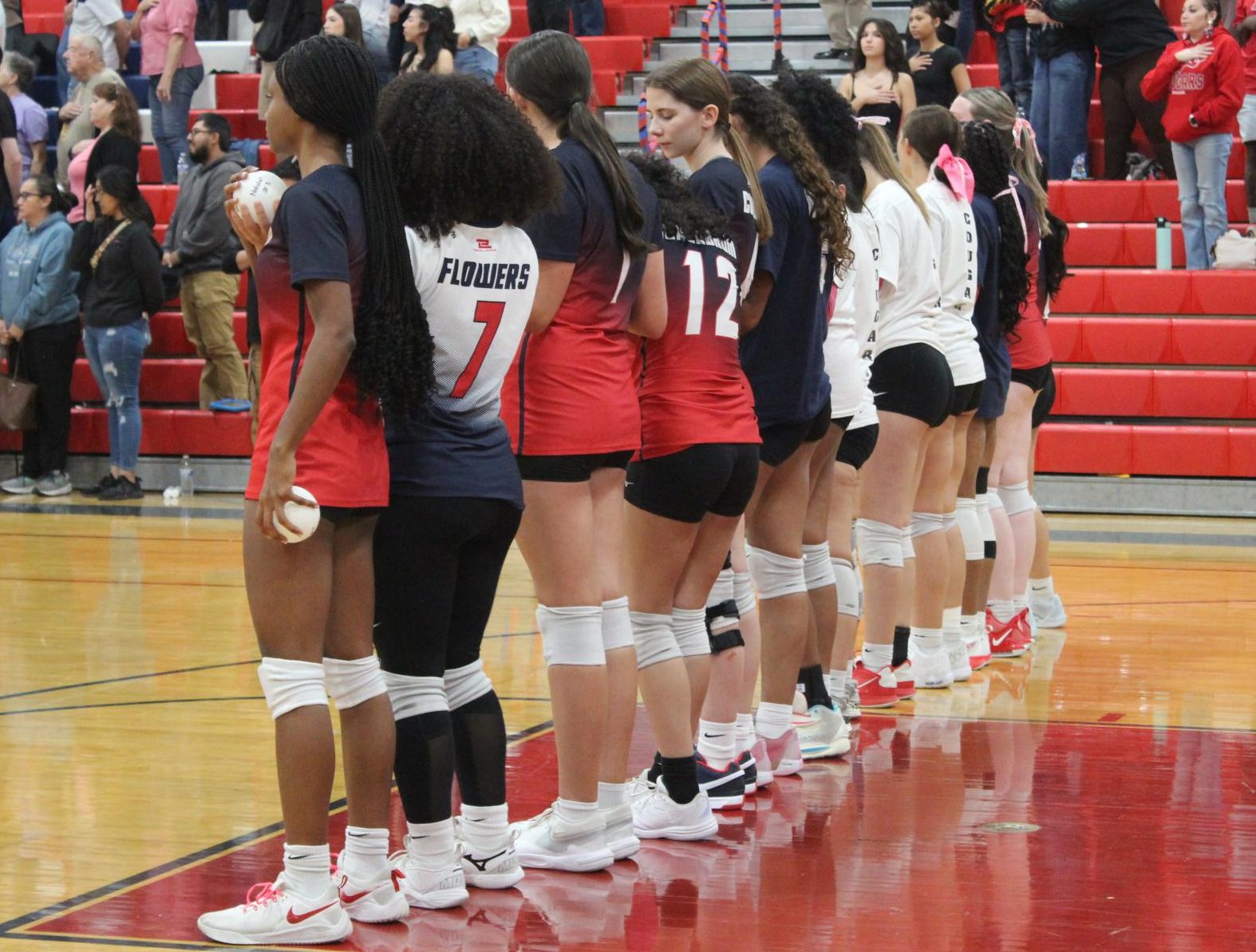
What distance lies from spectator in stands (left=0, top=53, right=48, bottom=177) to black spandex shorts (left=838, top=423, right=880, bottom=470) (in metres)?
8.77

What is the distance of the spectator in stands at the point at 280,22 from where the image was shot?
12.4m

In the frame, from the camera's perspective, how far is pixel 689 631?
386cm

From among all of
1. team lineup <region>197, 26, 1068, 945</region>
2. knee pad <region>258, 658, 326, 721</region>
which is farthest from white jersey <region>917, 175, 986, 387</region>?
knee pad <region>258, 658, 326, 721</region>

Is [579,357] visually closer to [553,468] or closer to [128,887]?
[553,468]

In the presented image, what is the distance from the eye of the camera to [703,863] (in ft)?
11.9

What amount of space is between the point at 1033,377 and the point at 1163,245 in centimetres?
483

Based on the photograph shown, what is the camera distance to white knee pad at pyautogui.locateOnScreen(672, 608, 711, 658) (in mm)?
3844

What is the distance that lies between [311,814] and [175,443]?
8514 millimetres

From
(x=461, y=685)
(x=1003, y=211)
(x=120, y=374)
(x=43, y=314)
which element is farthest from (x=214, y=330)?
(x=461, y=685)

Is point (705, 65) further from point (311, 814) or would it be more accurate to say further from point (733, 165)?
point (311, 814)

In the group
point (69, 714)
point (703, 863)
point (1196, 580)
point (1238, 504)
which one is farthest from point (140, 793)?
point (1238, 504)

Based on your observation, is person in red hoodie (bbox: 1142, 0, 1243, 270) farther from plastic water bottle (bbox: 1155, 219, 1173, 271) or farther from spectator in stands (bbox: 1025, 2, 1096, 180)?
spectator in stands (bbox: 1025, 2, 1096, 180)

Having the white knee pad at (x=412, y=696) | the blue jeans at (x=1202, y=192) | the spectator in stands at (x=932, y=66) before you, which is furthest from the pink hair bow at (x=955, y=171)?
the spectator in stands at (x=932, y=66)

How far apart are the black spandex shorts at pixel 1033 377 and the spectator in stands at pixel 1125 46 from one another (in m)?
5.16
